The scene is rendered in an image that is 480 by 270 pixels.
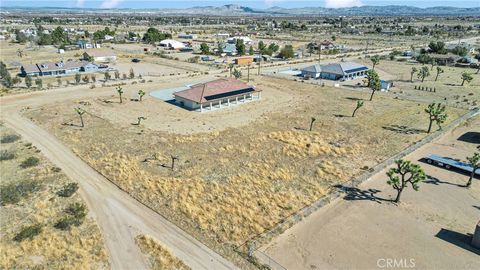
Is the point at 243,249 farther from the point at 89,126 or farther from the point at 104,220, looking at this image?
the point at 89,126

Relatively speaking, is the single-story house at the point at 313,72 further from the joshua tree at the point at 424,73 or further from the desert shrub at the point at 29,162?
the desert shrub at the point at 29,162

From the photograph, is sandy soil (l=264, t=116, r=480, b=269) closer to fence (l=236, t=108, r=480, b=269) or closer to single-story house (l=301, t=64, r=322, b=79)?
fence (l=236, t=108, r=480, b=269)

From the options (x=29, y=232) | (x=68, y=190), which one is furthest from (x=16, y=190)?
(x=29, y=232)

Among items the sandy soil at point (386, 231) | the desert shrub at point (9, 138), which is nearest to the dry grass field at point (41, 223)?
the desert shrub at point (9, 138)

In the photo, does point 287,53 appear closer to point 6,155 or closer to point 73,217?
point 6,155

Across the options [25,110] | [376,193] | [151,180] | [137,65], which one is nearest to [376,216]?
[376,193]

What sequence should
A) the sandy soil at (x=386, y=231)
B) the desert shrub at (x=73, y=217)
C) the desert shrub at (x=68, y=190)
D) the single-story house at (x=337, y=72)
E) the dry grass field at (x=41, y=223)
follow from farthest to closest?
the single-story house at (x=337, y=72)
the desert shrub at (x=68, y=190)
the desert shrub at (x=73, y=217)
the sandy soil at (x=386, y=231)
the dry grass field at (x=41, y=223)

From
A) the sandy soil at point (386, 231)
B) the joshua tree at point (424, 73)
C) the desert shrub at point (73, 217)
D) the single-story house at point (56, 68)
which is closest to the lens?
the sandy soil at point (386, 231)
